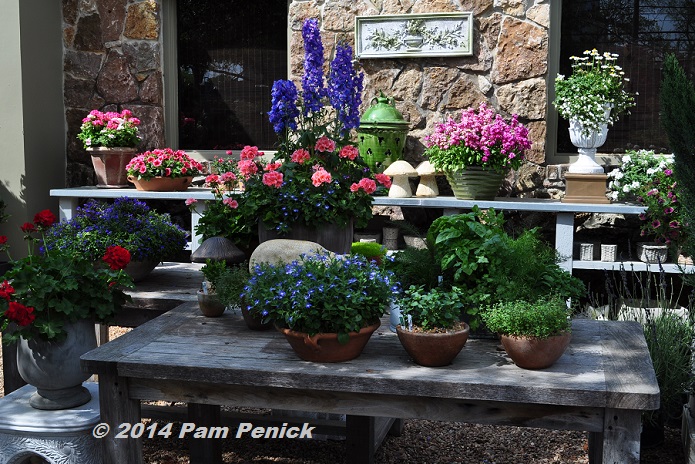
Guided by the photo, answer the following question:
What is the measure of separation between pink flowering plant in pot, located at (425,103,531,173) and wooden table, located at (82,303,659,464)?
2.51 m

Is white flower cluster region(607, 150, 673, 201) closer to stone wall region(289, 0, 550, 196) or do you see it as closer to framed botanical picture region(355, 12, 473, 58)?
stone wall region(289, 0, 550, 196)

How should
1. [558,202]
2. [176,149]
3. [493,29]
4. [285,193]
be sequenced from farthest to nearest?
[176,149] → [493,29] → [558,202] → [285,193]

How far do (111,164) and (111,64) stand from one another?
2.71 ft

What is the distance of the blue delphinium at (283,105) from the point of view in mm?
2930

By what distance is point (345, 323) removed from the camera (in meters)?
2.07

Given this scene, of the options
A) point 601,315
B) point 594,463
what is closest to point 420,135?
point 601,315

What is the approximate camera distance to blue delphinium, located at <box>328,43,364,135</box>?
2984mm

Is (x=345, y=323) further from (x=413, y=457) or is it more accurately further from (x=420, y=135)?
(x=420, y=135)

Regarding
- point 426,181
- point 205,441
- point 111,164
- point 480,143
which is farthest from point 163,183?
point 205,441

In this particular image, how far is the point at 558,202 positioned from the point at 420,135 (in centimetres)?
109

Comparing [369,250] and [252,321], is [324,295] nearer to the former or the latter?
[252,321]

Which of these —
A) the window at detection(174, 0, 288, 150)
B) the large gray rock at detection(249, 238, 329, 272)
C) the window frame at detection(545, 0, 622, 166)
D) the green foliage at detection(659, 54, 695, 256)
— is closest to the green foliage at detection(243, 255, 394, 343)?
the large gray rock at detection(249, 238, 329, 272)

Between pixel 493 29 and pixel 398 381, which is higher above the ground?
pixel 493 29

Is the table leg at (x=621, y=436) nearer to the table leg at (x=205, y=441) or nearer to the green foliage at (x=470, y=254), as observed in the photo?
the green foliage at (x=470, y=254)
